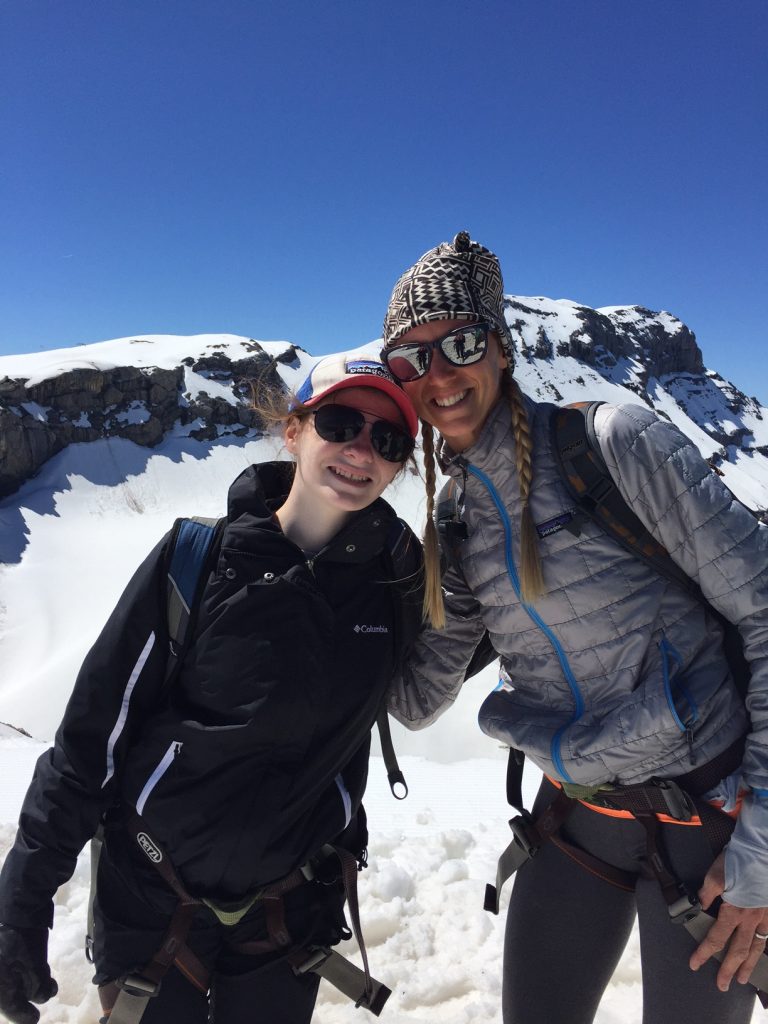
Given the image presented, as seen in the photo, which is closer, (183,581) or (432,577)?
(183,581)

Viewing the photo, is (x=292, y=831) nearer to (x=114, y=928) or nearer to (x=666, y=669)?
(x=114, y=928)

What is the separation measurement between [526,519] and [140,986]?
7.76 feet

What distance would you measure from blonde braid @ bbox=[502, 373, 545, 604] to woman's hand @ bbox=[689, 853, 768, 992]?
1200 mm

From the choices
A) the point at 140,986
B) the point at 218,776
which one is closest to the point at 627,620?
the point at 218,776

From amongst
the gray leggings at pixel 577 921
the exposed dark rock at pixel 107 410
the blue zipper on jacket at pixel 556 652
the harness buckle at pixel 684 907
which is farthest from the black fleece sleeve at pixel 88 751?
the exposed dark rock at pixel 107 410

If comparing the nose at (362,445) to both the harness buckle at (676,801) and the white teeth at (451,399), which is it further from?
the harness buckle at (676,801)

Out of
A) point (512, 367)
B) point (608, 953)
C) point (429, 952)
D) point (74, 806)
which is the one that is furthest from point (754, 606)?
point (429, 952)

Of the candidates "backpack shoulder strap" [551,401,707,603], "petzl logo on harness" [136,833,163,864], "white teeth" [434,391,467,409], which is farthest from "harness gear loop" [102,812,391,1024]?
"white teeth" [434,391,467,409]

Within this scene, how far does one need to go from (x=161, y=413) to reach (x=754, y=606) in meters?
82.5

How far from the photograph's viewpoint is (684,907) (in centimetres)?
218

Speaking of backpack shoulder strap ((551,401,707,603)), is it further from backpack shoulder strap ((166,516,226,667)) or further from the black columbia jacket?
backpack shoulder strap ((166,516,226,667))

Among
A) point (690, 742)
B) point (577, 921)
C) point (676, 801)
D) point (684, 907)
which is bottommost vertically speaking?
point (577, 921)

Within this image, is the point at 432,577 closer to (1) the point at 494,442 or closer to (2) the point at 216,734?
(1) the point at 494,442

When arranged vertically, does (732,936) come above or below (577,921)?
above
